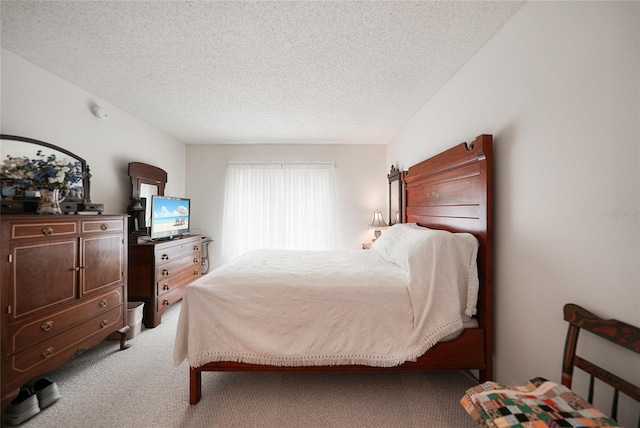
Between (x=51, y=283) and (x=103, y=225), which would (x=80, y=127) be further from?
(x=51, y=283)

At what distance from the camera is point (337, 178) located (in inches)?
171

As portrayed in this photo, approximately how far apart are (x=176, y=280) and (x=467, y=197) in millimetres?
3400

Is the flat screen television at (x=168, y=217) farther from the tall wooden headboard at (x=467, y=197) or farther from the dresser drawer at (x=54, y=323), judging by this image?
the tall wooden headboard at (x=467, y=197)

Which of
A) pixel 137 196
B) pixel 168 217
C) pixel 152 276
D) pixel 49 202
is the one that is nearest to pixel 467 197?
pixel 49 202

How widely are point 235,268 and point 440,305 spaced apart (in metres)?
1.55

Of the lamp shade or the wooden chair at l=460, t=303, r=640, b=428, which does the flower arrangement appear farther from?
the lamp shade

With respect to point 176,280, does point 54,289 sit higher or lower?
higher

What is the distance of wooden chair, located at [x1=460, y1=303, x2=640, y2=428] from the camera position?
90 centimetres

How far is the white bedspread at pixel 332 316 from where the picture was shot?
5.07 feet

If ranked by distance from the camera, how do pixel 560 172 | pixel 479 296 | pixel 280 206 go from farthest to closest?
1. pixel 280 206
2. pixel 479 296
3. pixel 560 172

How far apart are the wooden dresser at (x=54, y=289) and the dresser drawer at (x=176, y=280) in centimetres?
60

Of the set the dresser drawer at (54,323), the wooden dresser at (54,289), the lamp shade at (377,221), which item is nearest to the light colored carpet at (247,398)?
the wooden dresser at (54,289)

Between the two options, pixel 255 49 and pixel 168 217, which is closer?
pixel 255 49

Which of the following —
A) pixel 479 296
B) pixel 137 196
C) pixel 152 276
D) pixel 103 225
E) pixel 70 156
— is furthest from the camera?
pixel 137 196
